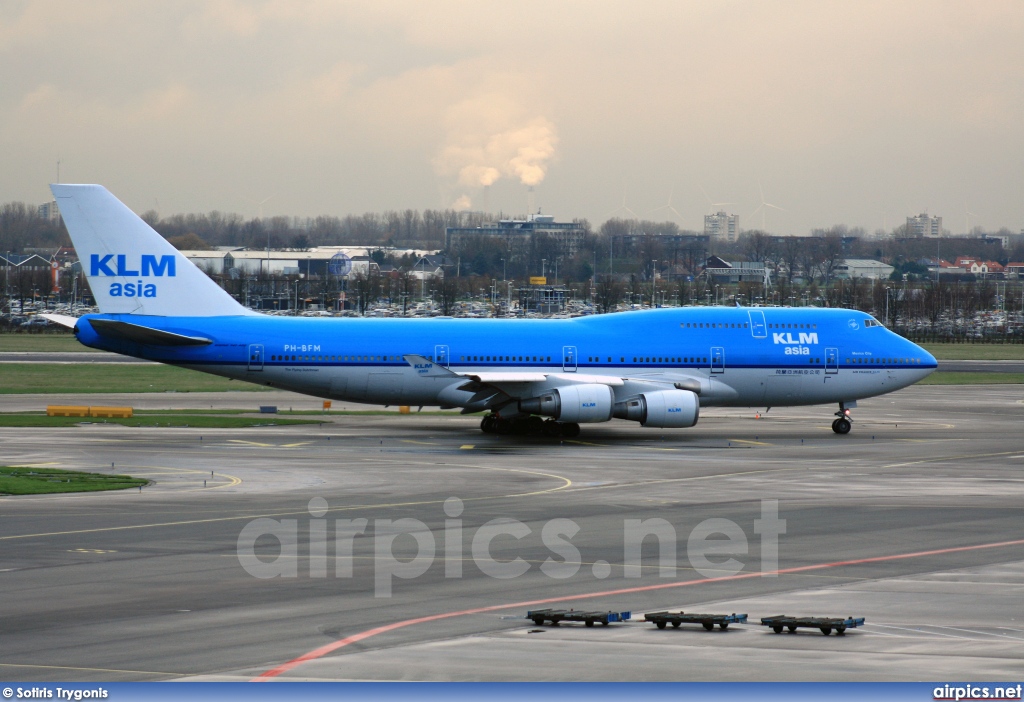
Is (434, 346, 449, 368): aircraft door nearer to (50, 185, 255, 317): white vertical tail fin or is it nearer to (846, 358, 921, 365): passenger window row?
(50, 185, 255, 317): white vertical tail fin

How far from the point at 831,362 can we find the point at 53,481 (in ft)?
98.6

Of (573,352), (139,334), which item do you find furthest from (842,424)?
(139,334)

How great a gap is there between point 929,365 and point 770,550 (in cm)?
2899

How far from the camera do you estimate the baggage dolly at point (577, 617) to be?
55.6 feet

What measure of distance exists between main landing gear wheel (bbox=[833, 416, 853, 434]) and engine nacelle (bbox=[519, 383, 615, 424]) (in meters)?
10.3

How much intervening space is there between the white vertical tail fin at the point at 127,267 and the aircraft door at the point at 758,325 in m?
20.8

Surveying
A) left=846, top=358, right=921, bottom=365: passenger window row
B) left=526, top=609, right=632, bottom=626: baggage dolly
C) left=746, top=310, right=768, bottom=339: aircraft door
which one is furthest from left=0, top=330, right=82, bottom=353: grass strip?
left=526, top=609, right=632, bottom=626: baggage dolly

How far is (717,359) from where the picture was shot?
4756cm

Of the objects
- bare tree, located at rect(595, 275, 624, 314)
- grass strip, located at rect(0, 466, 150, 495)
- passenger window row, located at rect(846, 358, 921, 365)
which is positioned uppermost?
bare tree, located at rect(595, 275, 624, 314)

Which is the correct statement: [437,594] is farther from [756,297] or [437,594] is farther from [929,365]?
[756,297]

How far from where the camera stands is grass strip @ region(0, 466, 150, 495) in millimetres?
30859

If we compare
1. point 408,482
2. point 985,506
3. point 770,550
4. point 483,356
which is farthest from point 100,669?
point 483,356

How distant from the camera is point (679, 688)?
12992 millimetres

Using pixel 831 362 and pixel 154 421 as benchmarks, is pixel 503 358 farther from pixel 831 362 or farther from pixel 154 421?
pixel 154 421
